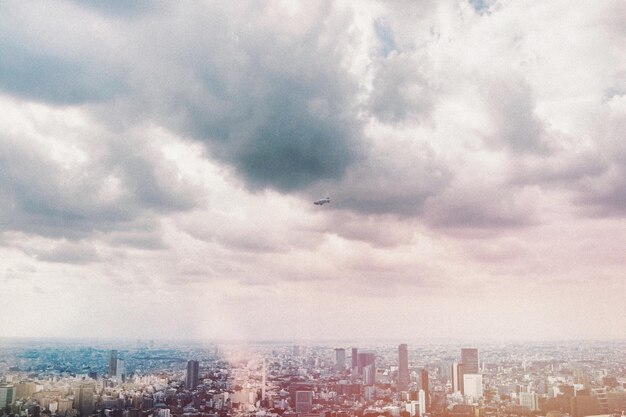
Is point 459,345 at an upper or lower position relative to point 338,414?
upper

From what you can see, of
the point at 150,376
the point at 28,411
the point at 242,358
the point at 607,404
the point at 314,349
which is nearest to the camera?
the point at 28,411

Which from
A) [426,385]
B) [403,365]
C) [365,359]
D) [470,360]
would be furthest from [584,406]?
[365,359]

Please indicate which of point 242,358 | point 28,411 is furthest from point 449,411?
point 28,411

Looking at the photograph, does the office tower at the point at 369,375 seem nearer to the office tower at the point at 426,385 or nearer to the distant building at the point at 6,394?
the office tower at the point at 426,385

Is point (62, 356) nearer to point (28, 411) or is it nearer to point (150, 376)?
point (150, 376)

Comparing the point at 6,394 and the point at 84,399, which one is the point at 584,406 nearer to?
the point at 84,399

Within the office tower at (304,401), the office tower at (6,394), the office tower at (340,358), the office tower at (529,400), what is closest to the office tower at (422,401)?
the office tower at (529,400)
